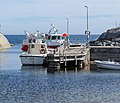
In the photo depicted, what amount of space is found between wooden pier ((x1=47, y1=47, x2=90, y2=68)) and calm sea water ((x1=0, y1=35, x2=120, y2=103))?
6.55 ft

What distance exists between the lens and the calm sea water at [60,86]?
38.0 metres

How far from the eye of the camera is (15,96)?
128 feet

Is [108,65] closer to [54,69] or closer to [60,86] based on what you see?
Answer: [54,69]

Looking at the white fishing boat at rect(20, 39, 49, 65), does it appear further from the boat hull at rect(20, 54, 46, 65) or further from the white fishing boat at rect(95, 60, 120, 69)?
the white fishing boat at rect(95, 60, 120, 69)

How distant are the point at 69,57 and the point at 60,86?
2004 centimetres

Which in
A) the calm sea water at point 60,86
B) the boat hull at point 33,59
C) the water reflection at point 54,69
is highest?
the boat hull at point 33,59

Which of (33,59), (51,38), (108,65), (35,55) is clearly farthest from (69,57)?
(51,38)

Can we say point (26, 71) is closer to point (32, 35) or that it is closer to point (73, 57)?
point (73, 57)

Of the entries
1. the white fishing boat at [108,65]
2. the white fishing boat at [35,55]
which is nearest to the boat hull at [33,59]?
the white fishing boat at [35,55]

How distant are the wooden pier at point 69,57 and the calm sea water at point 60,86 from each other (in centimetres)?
200

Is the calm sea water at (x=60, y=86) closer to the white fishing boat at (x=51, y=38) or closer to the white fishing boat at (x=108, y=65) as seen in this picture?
the white fishing boat at (x=108, y=65)

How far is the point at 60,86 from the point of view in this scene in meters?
45.9

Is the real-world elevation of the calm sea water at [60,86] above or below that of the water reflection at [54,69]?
above

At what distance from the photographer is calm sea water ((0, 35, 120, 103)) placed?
125 ft
